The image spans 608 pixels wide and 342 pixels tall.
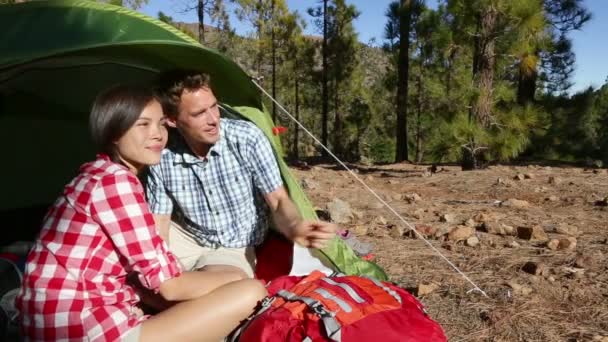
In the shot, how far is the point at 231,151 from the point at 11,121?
1.98m

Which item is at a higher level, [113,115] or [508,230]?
[113,115]

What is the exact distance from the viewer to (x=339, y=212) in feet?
14.5

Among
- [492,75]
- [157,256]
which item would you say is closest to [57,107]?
[157,256]

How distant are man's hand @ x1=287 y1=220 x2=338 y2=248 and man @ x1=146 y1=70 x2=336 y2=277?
0.04 metres

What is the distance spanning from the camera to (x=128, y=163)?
68.7 inches

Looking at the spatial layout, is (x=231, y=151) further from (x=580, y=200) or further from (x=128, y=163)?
(x=580, y=200)

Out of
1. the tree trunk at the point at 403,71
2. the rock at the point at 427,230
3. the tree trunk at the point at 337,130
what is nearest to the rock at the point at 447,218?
the rock at the point at 427,230

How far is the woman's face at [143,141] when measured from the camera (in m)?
1.71

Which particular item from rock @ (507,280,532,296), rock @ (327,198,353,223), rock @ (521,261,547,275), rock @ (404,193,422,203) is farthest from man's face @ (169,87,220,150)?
rock @ (404,193,422,203)

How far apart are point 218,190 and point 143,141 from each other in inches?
27.6

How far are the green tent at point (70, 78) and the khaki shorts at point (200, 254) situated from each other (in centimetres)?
38

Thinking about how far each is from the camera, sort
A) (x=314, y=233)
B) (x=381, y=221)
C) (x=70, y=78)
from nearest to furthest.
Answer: (x=314, y=233), (x=70, y=78), (x=381, y=221)

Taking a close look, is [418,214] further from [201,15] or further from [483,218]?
[201,15]

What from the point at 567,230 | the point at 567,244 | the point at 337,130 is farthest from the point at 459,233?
the point at 337,130
